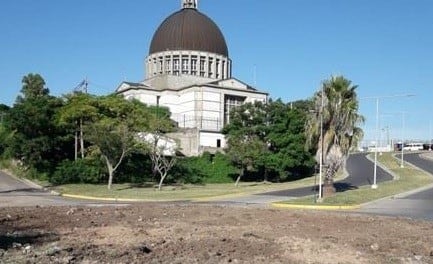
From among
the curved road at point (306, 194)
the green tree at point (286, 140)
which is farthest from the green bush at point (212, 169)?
the curved road at point (306, 194)

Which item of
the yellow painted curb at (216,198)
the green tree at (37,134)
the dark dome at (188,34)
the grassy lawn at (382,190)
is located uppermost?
the dark dome at (188,34)

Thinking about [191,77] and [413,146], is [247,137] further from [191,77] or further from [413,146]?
[413,146]

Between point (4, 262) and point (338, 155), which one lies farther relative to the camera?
point (338, 155)

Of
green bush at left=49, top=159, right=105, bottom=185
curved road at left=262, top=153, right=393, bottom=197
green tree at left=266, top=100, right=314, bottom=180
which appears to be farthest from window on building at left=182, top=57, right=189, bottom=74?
green bush at left=49, top=159, right=105, bottom=185

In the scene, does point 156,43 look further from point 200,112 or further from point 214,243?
point 214,243

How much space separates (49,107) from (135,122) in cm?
845

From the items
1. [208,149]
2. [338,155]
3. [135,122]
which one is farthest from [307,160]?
[338,155]

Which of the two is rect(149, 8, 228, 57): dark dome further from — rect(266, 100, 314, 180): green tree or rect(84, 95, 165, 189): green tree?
rect(84, 95, 165, 189): green tree

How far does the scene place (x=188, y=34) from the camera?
337 ft

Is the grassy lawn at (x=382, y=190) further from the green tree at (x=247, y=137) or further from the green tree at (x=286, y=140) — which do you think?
the green tree at (x=247, y=137)

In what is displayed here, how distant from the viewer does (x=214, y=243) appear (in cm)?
1539

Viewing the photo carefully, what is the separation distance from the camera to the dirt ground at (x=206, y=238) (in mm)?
13078

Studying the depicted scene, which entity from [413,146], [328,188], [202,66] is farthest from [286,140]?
[413,146]

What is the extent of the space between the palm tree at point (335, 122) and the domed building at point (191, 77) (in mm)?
45891
